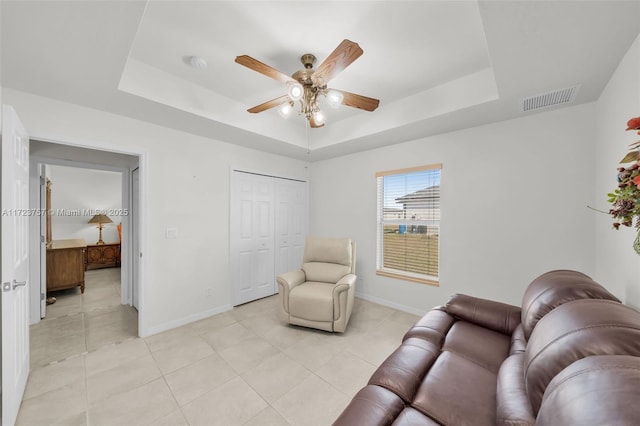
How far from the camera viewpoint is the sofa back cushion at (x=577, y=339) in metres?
0.78

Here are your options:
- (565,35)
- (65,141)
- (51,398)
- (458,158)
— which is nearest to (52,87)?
(65,141)

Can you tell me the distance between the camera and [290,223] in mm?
4320

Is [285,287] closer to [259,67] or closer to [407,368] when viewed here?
[407,368]

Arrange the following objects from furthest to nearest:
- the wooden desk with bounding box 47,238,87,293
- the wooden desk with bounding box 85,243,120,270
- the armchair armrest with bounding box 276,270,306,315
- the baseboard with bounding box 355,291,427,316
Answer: the wooden desk with bounding box 85,243,120,270 → the wooden desk with bounding box 47,238,87,293 → the baseboard with bounding box 355,291,427,316 → the armchair armrest with bounding box 276,270,306,315

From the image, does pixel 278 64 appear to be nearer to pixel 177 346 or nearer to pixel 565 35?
pixel 565 35

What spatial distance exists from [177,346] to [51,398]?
876 millimetres

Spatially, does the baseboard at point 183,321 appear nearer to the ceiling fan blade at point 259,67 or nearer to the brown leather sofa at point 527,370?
the brown leather sofa at point 527,370

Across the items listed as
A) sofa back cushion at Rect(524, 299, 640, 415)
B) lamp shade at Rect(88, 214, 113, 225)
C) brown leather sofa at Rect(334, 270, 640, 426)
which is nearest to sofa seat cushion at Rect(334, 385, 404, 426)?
brown leather sofa at Rect(334, 270, 640, 426)

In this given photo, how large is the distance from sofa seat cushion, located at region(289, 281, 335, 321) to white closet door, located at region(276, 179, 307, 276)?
138cm

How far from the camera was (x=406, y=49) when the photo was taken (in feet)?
6.51

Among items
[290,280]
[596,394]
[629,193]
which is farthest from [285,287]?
[629,193]

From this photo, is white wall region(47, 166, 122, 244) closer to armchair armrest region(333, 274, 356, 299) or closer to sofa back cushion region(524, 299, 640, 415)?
armchair armrest region(333, 274, 356, 299)

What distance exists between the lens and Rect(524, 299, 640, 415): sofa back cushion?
0.78 meters

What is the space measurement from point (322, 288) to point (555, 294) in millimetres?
2084
